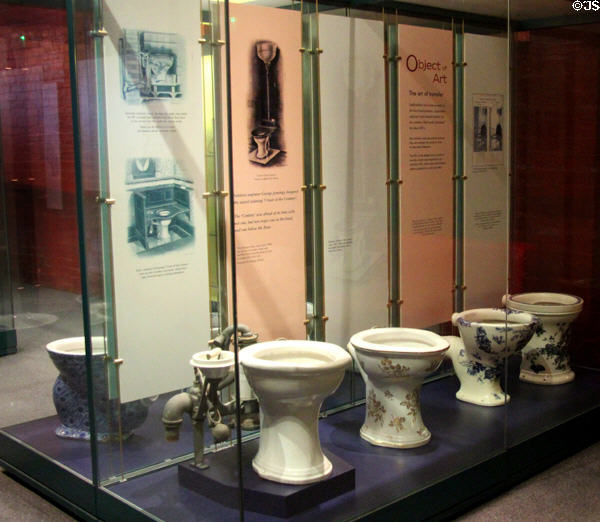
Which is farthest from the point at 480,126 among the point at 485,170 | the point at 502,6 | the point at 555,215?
the point at 555,215

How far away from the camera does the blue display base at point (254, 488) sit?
2.44 metres

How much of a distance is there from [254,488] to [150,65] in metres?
1.22

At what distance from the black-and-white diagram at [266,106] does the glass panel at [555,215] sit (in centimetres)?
83

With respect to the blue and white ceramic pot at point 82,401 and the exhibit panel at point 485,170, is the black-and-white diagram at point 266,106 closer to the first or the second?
the exhibit panel at point 485,170

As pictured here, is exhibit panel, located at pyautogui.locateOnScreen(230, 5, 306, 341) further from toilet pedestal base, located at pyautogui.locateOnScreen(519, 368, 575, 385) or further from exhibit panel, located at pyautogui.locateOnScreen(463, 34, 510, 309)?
toilet pedestal base, located at pyautogui.locateOnScreen(519, 368, 575, 385)

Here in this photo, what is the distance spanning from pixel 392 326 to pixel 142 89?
1287 millimetres

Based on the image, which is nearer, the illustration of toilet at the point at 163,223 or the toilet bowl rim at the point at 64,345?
the illustration of toilet at the point at 163,223

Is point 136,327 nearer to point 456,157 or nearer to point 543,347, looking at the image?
point 456,157

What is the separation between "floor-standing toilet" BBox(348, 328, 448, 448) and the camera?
2.96 meters

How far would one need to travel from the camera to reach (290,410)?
8.53 ft

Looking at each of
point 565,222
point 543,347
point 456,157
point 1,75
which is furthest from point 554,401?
point 1,75

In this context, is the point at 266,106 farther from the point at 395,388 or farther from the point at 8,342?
the point at 8,342

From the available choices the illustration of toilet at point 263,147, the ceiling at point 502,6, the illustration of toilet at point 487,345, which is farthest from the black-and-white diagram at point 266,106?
the illustration of toilet at point 487,345

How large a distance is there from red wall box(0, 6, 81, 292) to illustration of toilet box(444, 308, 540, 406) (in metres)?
1.40
